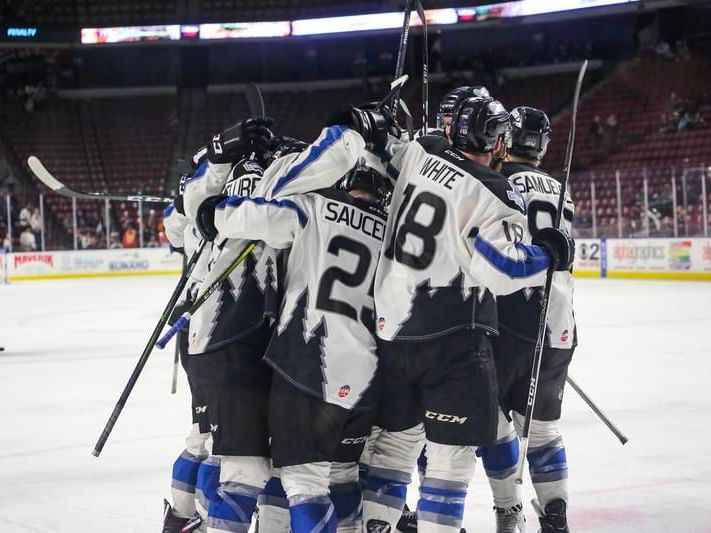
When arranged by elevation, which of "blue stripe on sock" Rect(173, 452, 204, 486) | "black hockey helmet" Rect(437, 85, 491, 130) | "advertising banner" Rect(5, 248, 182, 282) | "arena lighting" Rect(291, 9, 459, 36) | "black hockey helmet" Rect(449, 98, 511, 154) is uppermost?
"arena lighting" Rect(291, 9, 459, 36)

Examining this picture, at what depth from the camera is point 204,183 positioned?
320cm

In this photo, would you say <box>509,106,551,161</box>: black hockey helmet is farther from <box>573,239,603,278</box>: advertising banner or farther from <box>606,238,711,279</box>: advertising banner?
<box>573,239,603,278</box>: advertising banner

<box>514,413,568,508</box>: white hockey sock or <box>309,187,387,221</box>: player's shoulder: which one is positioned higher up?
<box>309,187,387,221</box>: player's shoulder

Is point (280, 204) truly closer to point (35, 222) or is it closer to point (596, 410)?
point (596, 410)

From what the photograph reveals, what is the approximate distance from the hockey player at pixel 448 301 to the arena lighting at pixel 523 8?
777 inches

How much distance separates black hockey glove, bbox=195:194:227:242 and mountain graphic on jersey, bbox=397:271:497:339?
22.4 inches

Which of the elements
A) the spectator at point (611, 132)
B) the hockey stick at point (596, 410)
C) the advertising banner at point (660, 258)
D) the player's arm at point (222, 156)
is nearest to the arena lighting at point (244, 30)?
the spectator at point (611, 132)

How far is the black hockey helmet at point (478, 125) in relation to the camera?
2.87 m

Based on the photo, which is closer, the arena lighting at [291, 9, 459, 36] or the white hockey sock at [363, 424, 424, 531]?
the white hockey sock at [363, 424, 424, 531]

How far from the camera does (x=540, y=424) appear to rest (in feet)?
11.0

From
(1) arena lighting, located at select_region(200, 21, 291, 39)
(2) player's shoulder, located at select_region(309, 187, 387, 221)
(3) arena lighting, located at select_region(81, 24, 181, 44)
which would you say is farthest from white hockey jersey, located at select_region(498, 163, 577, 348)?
(1) arena lighting, located at select_region(200, 21, 291, 39)

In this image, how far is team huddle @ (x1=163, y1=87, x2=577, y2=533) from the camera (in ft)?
8.99

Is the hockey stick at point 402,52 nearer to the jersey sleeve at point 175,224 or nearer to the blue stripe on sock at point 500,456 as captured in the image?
the jersey sleeve at point 175,224

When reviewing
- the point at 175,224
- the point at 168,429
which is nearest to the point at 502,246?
the point at 175,224
